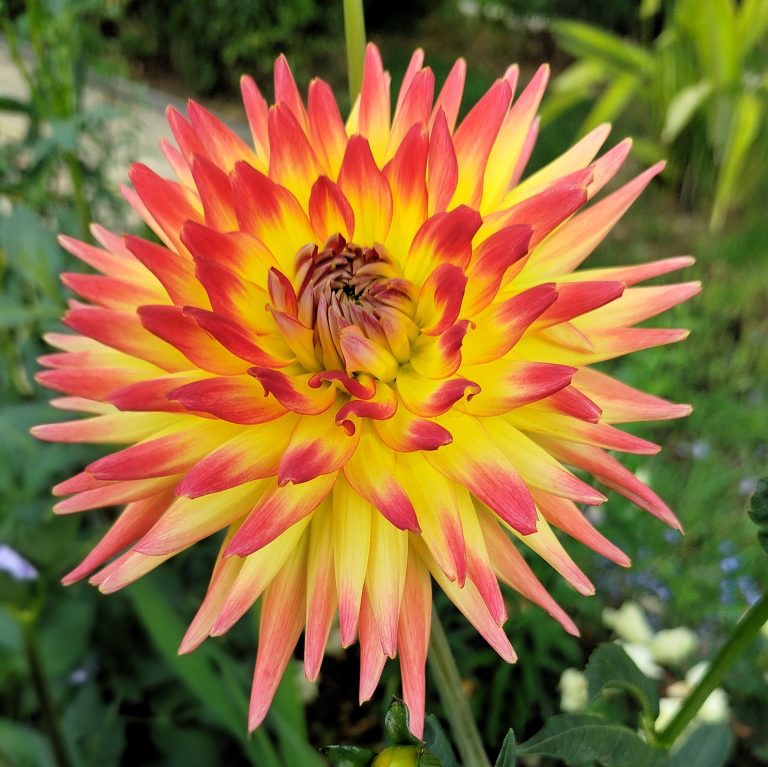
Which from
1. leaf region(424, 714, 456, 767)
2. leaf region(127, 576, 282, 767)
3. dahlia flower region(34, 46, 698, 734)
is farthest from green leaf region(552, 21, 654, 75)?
leaf region(424, 714, 456, 767)

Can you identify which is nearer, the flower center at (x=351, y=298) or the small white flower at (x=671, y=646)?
the flower center at (x=351, y=298)

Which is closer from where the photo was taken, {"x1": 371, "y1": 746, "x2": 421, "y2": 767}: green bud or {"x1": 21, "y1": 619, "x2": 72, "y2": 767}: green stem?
{"x1": 371, "y1": 746, "x2": 421, "y2": 767}: green bud

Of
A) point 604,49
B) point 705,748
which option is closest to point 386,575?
point 705,748

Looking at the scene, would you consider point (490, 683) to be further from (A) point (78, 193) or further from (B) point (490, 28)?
(B) point (490, 28)

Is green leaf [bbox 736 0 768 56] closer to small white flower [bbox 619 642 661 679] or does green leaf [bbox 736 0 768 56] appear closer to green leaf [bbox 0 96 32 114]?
small white flower [bbox 619 642 661 679]

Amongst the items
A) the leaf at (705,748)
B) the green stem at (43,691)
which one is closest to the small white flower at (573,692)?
the leaf at (705,748)

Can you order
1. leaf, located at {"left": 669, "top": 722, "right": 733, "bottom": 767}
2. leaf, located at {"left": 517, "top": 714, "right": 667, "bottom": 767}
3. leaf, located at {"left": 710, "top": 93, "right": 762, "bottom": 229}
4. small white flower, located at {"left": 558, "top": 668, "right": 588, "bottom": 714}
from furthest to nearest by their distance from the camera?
1. leaf, located at {"left": 710, "top": 93, "right": 762, "bottom": 229}
2. small white flower, located at {"left": 558, "top": 668, "right": 588, "bottom": 714}
3. leaf, located at {"left": 669, "top": 722, "right": 733, "bottom": 767}
4. leaf, located at {"left": 517, "top": 714, "right": 667, "bottom": 767}

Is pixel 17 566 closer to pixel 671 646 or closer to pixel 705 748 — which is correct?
pixel 705 748

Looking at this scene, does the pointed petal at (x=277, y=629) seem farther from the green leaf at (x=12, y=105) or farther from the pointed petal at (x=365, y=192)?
the green leaf at (x=12, y=105)
